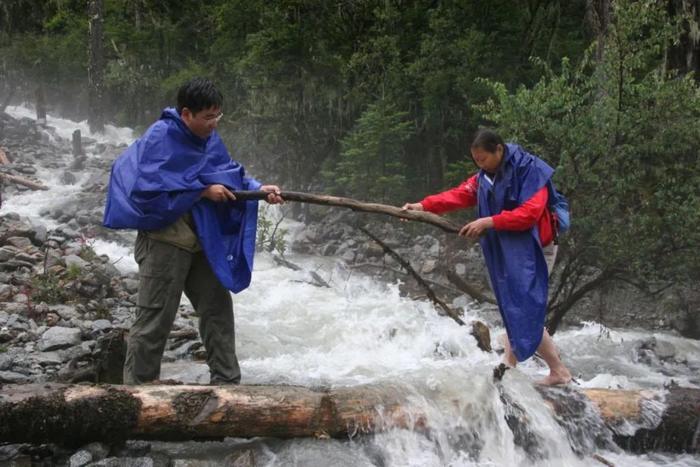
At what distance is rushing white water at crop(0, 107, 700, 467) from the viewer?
4.16 meters

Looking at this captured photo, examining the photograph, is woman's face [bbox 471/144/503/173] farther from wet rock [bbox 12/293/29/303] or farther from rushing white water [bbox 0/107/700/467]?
wet rock [bbox 12/293/29/303]

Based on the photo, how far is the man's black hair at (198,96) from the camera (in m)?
4.06

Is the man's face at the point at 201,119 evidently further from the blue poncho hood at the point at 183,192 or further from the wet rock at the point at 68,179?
the wet rock at the point at 68,179

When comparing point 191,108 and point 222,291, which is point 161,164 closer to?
point 191,108

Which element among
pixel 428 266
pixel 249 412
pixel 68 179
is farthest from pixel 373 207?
pixel 68 179

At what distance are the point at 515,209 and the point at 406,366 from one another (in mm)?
3145

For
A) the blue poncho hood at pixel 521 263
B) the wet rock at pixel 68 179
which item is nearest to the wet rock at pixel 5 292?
the blue poncho hood at pixel 521 263

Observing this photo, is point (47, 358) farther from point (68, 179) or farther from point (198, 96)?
point (68, 179)

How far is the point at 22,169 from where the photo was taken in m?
17.7

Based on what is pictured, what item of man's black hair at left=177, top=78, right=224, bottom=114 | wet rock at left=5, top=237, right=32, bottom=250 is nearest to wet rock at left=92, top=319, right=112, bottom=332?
wet rock at left=5, top=237, right=32, bottom=250

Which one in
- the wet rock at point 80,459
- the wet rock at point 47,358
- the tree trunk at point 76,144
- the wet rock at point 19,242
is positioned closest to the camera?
the wet rock at point 80,459

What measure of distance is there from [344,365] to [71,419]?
3.53 m

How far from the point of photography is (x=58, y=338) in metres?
6.30

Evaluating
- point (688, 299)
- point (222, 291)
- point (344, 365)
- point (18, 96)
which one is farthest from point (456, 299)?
point (18, 96)
